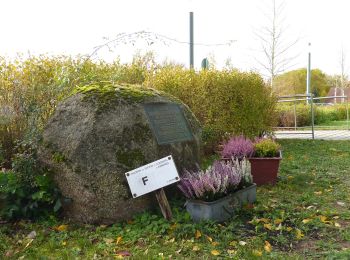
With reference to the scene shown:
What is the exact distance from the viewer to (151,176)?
3.78 meters

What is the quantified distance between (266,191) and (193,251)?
2242 mm

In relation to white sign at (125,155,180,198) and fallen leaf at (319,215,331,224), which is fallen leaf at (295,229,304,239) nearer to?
fallen leaf at (319,215,331,224)

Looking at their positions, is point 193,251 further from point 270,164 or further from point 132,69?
point 132,69

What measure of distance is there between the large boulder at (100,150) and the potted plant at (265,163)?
5.06ft

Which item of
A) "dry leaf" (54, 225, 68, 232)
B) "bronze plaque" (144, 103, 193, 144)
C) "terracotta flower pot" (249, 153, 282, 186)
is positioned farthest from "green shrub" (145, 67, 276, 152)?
"dry leaf" (54, 225, 68, 232)

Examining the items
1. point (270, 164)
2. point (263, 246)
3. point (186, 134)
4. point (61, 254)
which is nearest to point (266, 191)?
point (270, 164)

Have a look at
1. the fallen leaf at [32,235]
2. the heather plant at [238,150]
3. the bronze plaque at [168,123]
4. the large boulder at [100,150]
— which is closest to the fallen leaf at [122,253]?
the large boulder at [100,150]

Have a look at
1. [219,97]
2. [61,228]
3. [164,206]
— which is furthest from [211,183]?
[219,97]

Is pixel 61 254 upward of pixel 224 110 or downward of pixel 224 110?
downward

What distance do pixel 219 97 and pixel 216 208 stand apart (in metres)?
4.98

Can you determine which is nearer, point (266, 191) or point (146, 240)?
point (146, 240)

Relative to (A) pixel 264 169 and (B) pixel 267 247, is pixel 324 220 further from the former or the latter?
(A) pixel 264 169

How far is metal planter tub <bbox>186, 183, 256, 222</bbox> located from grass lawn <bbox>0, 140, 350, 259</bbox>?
0.26ft

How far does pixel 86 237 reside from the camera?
3592mm
